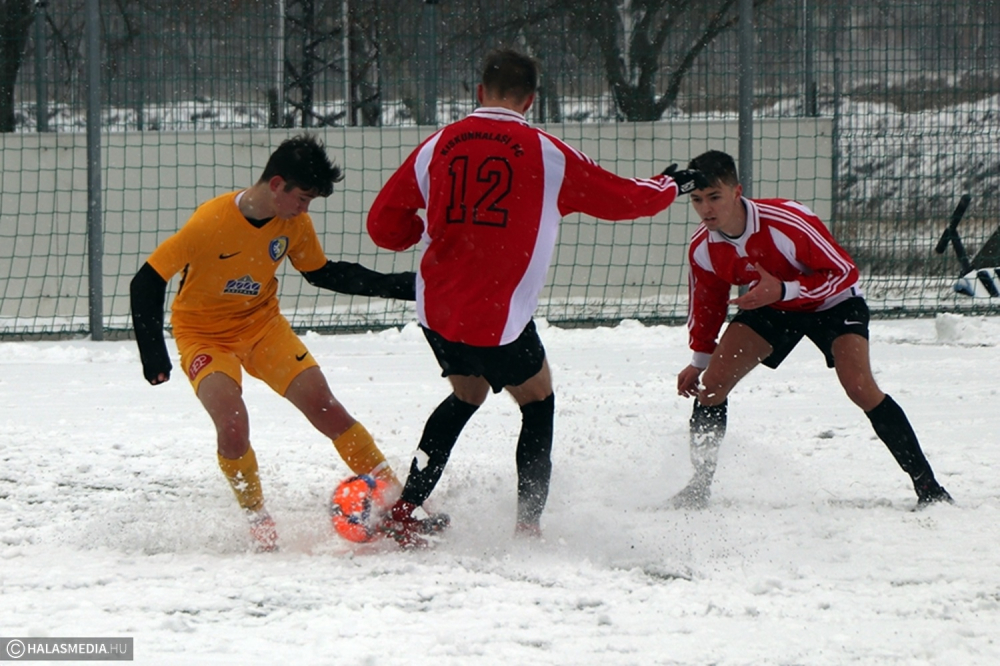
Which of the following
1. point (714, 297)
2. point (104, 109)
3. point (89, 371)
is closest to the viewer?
point (714, 297)

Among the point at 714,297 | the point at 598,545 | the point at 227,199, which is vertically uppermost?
the point at 227,199

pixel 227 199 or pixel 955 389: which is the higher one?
pixel 227 199

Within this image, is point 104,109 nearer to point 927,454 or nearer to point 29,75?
point 29,75

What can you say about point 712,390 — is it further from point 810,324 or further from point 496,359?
point 496,359

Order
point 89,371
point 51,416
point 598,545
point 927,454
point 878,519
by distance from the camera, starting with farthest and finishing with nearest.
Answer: point 89,371 → point 51,416 → point 927,454 → point 878,519 → point 598,545

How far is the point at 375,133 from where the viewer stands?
9.39 metres

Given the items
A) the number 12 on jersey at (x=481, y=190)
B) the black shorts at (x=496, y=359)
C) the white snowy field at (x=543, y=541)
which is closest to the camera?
the white snowy field at (x=543, y=541)

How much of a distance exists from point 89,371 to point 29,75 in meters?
3.08

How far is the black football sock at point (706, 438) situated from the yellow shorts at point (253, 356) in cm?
147

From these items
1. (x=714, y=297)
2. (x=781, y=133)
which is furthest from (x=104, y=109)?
(x=714, y=297)

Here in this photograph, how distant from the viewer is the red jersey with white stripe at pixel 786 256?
4.13 meters

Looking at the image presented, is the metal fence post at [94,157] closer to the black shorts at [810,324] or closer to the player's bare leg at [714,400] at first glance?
the player's bare leg at [714,400]

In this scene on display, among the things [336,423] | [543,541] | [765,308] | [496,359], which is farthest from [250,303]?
[765,308]

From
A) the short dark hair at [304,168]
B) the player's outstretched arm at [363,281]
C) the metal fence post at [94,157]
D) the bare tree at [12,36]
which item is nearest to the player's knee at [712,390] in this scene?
the player's outstretched arm at [363,281]
